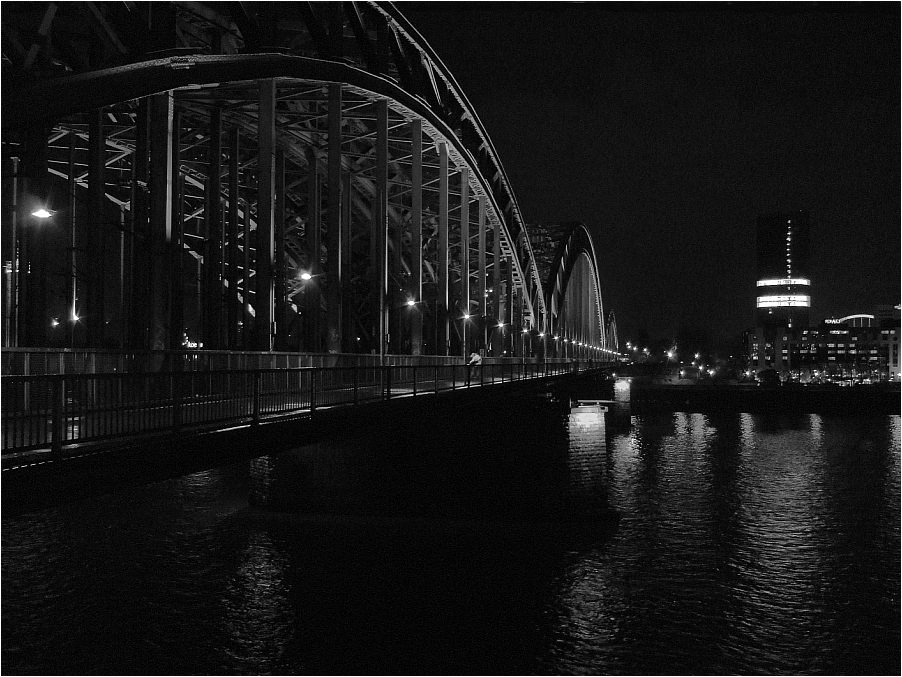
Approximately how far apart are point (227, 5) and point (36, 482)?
18.1m

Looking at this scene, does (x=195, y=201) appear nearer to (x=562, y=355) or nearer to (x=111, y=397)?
(x=111, y=397)

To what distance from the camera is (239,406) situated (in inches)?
517

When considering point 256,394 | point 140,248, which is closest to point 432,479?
point 256,394

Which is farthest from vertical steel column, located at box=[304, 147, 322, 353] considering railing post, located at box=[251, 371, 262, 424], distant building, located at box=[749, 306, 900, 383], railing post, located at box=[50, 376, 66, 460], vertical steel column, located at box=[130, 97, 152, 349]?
distant building, located at box=[749, 306, 900, 383]

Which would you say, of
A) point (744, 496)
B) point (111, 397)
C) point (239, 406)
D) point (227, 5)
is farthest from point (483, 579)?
point (227, 5)

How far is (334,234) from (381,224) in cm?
398

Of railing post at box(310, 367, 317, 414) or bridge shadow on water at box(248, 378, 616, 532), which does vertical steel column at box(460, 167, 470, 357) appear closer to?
bridge shadow on water at box(248, 378, 616, 532)

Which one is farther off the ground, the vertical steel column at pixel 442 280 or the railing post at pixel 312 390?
the vertical steel column at pixel 442 280

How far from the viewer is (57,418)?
9.33 metres

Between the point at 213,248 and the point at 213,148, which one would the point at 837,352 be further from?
the point at 213,248

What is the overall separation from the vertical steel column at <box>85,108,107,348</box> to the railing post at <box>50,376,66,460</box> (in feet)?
48.4

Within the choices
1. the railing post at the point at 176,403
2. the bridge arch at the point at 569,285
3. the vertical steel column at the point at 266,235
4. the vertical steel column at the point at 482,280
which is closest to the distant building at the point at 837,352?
the bridge arch at the point at 569,285

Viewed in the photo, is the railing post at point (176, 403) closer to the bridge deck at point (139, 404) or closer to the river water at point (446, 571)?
the bridge deck at point (139, 404)

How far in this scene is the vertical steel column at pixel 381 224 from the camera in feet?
89.1
